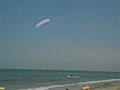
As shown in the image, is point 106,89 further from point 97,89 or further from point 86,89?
point 86,89

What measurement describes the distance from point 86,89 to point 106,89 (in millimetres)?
4661

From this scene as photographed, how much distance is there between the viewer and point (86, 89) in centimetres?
2489

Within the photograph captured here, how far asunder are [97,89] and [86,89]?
4518mm

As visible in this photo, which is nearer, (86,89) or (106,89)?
(86,89)

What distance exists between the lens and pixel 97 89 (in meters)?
29.2

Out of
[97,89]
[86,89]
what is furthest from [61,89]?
[86,89]

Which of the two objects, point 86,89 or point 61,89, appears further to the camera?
point 61,89

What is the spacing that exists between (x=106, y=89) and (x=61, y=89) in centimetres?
376

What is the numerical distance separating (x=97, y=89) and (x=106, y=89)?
26.8 inches

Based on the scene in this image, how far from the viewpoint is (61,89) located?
101 feet

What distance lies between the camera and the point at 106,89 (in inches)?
1148

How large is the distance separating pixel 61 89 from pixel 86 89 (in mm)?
6096

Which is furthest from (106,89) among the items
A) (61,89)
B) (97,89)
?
(61,89)

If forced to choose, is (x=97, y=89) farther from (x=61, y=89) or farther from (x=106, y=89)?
(x=61, y=89)
